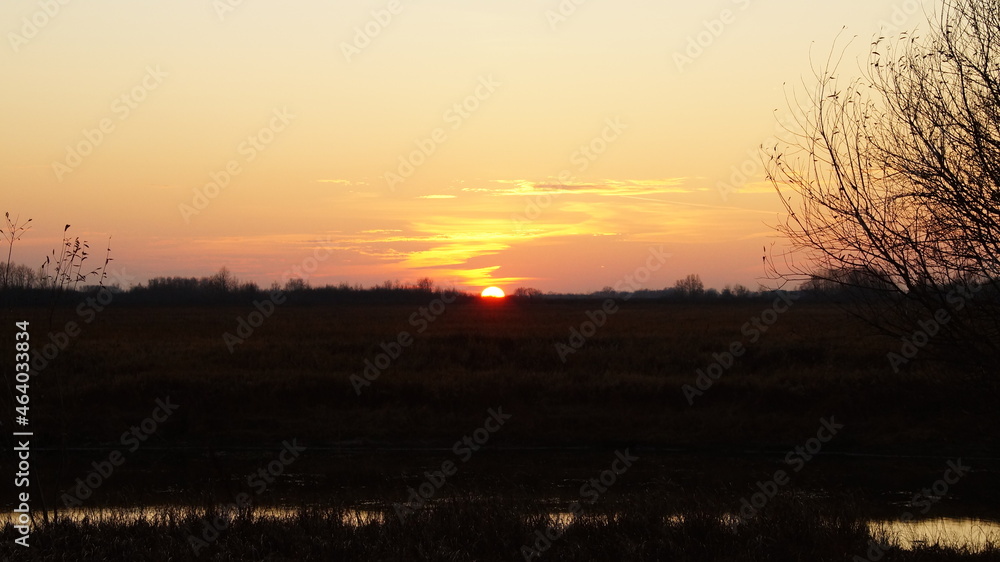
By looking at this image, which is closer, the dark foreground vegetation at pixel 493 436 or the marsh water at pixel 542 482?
the dark foreground vegetation at pixel 493 436

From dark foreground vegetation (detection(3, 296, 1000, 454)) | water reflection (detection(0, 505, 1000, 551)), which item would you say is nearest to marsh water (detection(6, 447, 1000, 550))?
water reflection (detection(0, 505, 1000, 551))

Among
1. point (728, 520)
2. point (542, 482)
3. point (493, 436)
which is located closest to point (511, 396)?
point (493, 436)

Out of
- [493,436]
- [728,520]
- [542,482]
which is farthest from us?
[493,436]

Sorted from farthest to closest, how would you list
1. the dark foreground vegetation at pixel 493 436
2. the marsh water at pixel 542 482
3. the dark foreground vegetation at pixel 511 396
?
the dark foreground vegetation at pixel 511 396
the marsh water at pixel 542 482
the dark foreground vegetation at pixel 493 436

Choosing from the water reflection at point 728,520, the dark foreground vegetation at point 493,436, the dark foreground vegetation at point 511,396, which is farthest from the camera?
the dark foreground vegetation at point 511,396

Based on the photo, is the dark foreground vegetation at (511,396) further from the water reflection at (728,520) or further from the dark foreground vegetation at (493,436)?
the water reflection at (728,520)

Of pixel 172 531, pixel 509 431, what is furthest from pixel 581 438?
pixel 172 531

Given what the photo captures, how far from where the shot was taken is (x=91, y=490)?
45.0ft

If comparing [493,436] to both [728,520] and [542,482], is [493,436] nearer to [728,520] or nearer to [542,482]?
[542,482]

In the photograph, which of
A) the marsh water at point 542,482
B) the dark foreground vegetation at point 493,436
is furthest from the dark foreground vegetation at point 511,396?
the marsh water at point 542,482

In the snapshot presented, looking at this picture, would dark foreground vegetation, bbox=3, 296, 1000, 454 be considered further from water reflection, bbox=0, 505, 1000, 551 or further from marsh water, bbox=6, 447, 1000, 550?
water reflection, bbox=0, 505, 1000, 551

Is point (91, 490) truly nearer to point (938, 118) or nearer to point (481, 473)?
point (481, 473)

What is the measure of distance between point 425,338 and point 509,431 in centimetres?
1306

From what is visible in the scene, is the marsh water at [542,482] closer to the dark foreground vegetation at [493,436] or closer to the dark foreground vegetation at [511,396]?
the dark foreground vegetation at [493,436]
